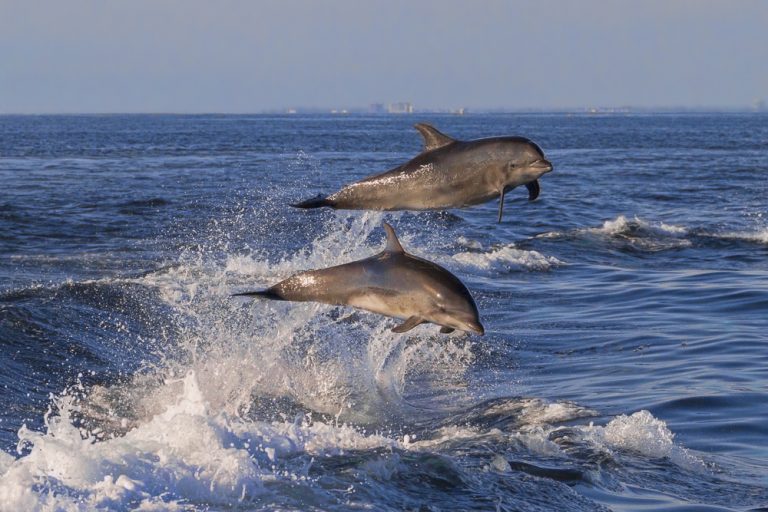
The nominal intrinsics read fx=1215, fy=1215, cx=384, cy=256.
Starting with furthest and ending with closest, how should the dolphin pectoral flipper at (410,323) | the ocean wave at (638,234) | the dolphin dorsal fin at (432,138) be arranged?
the ocean wave at (638,234) < the dolphin dorsal fin at (432,138) < the dolphin pectoral flipper at (410,323)

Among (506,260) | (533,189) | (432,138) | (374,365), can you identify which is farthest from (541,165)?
(506,260)

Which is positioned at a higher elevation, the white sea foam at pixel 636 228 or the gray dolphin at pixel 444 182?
the gray dolphin at pixel 444 182

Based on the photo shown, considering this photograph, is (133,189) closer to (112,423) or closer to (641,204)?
(641,204)

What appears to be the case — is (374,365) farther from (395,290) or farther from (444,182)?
(444,182)

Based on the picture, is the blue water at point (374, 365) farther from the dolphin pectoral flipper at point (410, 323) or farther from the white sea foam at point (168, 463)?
the dolphin pectoral flipper at point (410, 323)

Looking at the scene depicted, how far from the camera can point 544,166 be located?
7.22m

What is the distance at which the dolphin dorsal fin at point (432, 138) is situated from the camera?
7734mm

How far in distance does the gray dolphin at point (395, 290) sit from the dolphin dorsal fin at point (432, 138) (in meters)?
0.60

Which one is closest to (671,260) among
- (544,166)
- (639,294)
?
(639,294)

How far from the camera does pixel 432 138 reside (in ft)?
25.7

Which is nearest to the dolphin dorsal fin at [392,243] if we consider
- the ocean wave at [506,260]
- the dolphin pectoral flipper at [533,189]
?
the dolphin pectoral flipper at [533,189]

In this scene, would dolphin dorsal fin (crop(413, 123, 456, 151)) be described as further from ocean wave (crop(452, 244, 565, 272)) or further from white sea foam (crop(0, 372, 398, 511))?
ocean wave (crop(452, 244, 565, 272))

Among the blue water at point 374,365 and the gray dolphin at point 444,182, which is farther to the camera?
the blue water at point 374,365

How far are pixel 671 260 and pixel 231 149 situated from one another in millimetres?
42017
